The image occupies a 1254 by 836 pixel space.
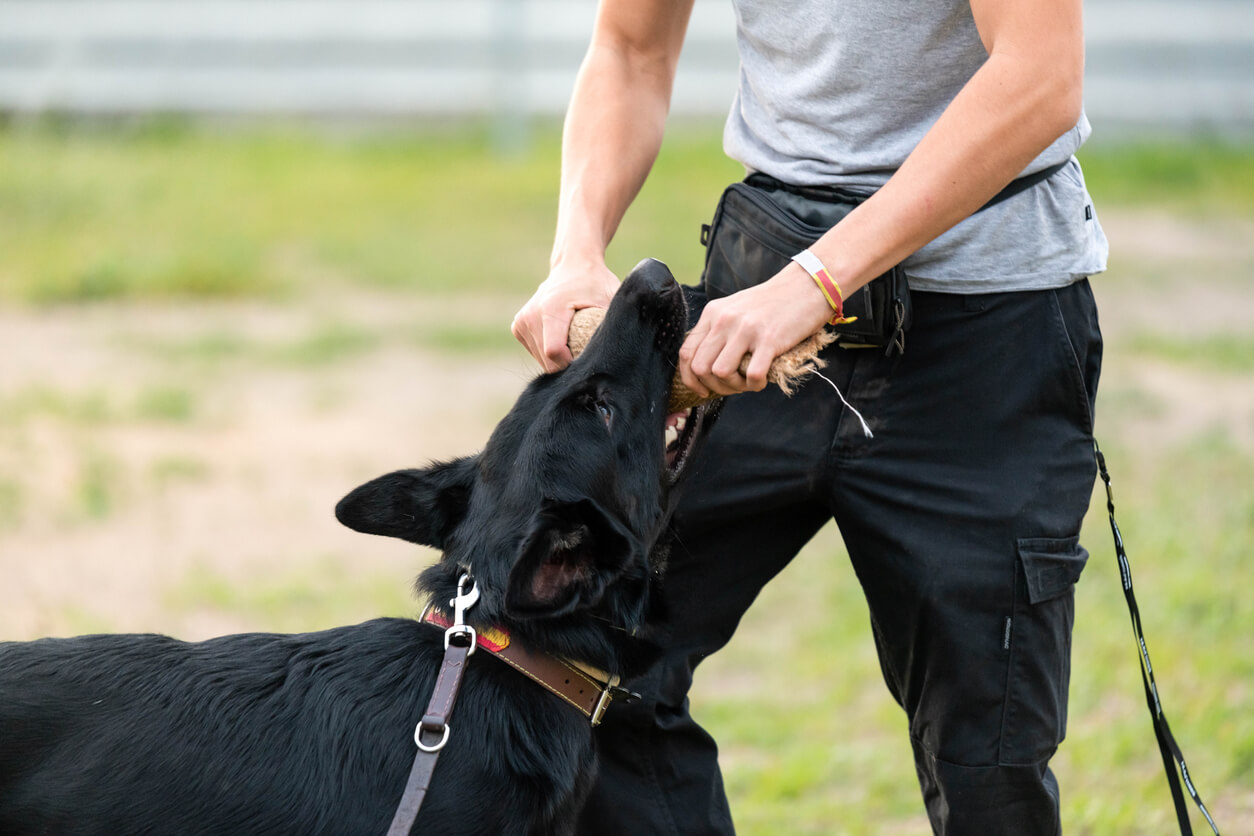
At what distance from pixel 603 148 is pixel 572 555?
95 centimetres

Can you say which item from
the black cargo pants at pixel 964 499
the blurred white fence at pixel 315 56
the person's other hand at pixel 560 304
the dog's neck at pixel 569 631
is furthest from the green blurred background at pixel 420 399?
the person's other hand at pixel 560 304

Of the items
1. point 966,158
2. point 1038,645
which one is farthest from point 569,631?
point 966,158

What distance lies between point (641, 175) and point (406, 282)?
749 centimetres

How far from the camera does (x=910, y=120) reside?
2.32 meters

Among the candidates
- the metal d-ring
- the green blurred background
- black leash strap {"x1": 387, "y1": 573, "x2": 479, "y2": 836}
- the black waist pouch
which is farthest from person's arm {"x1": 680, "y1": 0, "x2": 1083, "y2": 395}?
the green blurred background

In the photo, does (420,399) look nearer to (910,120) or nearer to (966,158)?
(910,120)

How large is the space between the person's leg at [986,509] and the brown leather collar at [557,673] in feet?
2.02

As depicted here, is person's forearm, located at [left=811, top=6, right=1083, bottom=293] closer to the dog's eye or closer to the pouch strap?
A: the pouch strap

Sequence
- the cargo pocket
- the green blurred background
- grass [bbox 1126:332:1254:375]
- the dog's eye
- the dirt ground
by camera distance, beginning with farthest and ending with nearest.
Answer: grass [bbox 1126:332:1254:375], the dirt ground, the green blurred background, the dog's eye, the cargo pocket

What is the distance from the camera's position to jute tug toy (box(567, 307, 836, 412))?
218 cm

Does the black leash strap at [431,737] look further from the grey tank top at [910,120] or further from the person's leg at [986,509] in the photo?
the grey tank top at [910,120]

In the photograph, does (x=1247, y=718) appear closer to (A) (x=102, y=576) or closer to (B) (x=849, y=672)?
(B) (x=849, y=672)

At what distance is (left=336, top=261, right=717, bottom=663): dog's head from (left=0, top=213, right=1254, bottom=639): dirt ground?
2.32 m

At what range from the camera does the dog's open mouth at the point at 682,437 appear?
2.57 m
